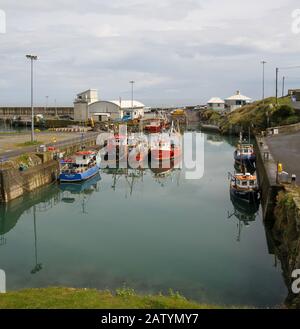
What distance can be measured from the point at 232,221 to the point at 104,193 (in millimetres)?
12861

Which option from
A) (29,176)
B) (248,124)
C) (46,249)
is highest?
(248,124)

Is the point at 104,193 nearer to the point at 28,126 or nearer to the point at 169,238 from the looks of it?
the point at 169,238

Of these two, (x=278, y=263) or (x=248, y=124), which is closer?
(x=278, y=263)

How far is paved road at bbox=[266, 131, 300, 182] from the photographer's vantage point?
29.1 m

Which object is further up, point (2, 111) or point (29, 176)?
point (2, 111)

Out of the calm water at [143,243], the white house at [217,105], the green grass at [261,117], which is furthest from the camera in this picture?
the white house at [217,105]

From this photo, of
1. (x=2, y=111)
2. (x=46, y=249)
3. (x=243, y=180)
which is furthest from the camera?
(x=2, y=111)

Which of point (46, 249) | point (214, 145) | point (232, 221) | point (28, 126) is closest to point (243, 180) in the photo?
point (232, 221)

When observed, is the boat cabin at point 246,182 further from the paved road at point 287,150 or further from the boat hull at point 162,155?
the boat hull at point 162,155

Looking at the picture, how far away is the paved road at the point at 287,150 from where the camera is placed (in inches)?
A: 1146

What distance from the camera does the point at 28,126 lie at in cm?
10262

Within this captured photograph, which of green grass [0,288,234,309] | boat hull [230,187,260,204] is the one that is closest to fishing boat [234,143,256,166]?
boat hull [230,187,260,204]

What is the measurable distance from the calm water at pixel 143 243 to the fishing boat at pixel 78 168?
1.34 meters

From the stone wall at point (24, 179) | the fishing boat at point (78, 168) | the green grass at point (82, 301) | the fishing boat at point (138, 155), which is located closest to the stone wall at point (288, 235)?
the green grass at point (82, 301)
